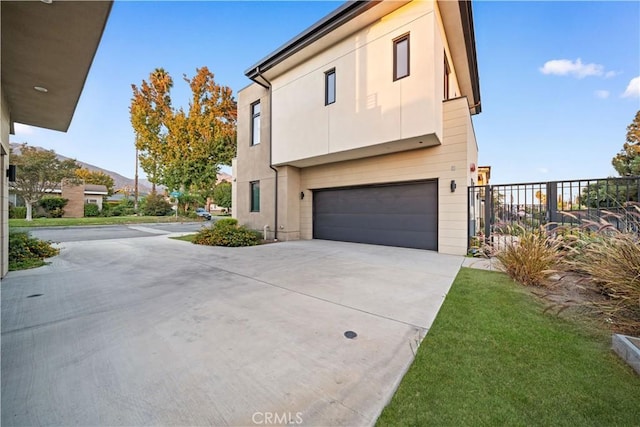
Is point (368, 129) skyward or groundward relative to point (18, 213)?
skyward

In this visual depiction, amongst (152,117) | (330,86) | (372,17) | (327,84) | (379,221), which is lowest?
(379,221)

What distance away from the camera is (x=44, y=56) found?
3.46m

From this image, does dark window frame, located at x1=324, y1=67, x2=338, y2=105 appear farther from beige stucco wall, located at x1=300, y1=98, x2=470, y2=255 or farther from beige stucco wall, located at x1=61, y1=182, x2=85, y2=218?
beige stucco wall, located at x1=61, y1=182, x2=85, y2=218

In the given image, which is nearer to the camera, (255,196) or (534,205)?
(534,205)

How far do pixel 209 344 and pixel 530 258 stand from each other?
5.05 m

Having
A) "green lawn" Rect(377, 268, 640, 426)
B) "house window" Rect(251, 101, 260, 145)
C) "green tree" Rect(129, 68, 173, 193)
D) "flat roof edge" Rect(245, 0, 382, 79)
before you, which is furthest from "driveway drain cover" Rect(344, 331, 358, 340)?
"green tree" Rect(129, 68, 173, 193)

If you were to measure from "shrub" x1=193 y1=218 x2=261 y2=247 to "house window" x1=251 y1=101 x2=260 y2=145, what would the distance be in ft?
13.2

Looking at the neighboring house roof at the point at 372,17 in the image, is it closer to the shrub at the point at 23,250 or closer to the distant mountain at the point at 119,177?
the shrub at the point at 23,250

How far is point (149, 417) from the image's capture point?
5.09 ft

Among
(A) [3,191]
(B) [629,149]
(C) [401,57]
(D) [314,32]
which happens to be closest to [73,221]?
(A) [3,191]

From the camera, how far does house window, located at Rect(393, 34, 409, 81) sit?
657 centimetres

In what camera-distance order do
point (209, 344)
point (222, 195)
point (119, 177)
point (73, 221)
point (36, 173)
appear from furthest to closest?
point (119, 177)
point (222, 195)
point (36, 173)
point (73, 221)
point (209, 344)

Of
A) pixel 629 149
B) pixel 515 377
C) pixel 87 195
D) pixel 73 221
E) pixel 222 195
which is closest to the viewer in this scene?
pixel 515 377
